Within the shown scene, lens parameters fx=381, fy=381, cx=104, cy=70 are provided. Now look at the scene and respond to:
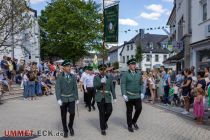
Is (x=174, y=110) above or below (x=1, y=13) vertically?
below

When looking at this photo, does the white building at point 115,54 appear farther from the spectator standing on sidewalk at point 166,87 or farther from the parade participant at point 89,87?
the parade participant at point 89,87

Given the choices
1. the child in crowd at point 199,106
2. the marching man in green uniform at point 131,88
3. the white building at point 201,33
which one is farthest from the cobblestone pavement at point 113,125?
the white building at point 201,33

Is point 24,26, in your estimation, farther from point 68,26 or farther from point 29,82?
point 68,26

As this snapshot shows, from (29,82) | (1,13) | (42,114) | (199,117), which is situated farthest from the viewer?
(1,13)

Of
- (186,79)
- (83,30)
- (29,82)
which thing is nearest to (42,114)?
(186,79)

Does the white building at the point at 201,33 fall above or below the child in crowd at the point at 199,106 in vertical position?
above

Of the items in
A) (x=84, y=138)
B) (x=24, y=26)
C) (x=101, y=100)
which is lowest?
(x=84, y=138)

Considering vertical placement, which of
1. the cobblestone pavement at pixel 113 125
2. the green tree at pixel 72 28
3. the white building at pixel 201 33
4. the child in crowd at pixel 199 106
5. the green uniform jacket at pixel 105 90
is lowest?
the cobblestone pavement at pixel 113 125

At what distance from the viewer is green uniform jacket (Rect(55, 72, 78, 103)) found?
31.2 ft

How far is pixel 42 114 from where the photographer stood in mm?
13711

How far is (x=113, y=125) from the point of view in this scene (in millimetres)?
11211

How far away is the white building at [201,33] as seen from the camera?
71.9 ft

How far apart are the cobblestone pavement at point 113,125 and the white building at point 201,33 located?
8731 millimetres

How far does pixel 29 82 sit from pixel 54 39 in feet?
115
